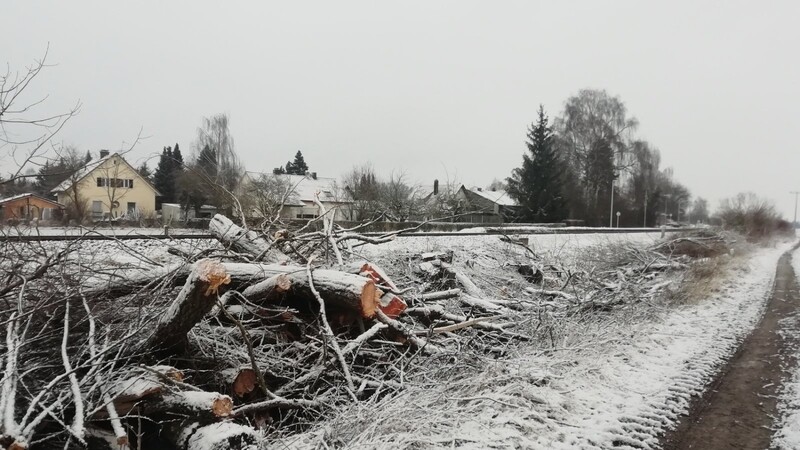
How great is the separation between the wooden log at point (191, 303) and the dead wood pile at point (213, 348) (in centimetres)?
1

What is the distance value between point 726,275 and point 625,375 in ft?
36.1

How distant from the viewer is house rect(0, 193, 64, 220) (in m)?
4.95

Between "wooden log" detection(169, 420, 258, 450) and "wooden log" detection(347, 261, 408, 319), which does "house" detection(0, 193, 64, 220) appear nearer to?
"wooden log" detection(169, 420, 258, 450)

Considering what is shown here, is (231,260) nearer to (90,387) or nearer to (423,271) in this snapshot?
(90,387)

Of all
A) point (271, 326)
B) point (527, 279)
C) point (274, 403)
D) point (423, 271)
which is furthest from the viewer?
point (527, 279)

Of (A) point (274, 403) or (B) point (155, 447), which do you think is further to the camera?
(A) point (274, 403)

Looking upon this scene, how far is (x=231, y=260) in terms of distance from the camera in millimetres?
6148

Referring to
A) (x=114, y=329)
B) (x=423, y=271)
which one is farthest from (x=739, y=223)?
(x=114, y=329)

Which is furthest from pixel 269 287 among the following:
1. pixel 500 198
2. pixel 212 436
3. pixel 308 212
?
pixel 500 198

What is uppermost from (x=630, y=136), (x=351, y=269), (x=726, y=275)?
(x=630, y=136)

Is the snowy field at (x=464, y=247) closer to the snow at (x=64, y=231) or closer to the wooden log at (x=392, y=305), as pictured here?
the wooden log at (x=392, y=305)

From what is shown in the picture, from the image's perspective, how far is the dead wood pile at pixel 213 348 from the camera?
3.34 meters

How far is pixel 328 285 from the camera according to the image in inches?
183

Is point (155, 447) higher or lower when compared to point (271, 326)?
lower
